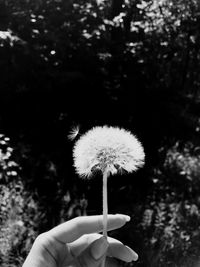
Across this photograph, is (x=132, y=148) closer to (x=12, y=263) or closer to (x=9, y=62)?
(x=12, y=263)

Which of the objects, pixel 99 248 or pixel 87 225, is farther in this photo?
pixel 87 225

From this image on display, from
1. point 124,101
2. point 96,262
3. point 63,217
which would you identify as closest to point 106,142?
point 96,262

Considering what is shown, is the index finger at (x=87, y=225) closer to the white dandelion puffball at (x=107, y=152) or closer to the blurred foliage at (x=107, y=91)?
the white dandelion puffball at (x=107, y=152)

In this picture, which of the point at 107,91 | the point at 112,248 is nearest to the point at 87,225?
the point at 112,248

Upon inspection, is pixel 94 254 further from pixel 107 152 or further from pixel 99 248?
pixel 107 152

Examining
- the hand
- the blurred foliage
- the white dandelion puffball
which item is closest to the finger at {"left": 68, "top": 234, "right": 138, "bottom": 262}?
the hand

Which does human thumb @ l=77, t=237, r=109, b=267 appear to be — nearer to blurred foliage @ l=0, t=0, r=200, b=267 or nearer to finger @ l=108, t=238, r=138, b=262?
finger @ l=108, t=238, r=138, b=262

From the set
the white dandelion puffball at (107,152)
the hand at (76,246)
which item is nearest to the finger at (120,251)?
the hand at (76,246)
